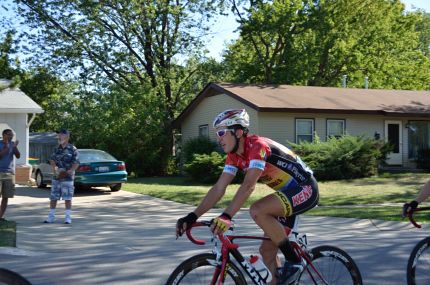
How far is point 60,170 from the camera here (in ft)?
36.7

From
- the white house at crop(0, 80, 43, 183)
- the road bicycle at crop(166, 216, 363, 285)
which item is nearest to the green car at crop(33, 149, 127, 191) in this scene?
the white house at crop(0, 80, 43, 183)

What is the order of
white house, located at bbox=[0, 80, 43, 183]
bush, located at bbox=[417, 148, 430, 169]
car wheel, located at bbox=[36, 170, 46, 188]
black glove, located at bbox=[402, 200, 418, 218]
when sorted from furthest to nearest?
1. bush, located at bbox=[417, 148, 430, 169]
2. white house, located at bbox=[0, 80, 43, 183]
3. car wheel, located at bbox=[36, 170, 46, 188]
4. black glove, located at bbox=[402, 200, 418, 218]

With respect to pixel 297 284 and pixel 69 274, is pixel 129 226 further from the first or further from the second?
pixel 297 284

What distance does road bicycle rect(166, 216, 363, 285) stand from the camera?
4133 millimetres

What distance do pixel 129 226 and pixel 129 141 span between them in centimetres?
1551

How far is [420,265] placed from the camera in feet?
17.1

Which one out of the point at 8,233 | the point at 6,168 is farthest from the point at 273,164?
the point at 6,168

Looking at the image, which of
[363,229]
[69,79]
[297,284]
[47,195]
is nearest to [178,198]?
[47,195]

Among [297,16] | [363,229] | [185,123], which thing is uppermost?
[297,16]

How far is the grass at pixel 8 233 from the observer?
8820 millimetres

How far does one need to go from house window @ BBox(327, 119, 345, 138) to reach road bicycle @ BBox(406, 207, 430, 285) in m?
20.4

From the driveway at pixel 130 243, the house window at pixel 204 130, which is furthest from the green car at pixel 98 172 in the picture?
the house window at pixel 204 130

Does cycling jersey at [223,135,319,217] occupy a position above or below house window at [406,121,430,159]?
below

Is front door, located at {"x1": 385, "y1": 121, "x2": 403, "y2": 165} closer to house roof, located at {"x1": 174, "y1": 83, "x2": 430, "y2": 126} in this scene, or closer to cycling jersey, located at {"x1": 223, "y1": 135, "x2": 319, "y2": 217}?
house roof, located at {"x1": 174, "y1": 83, "x2": 430, "y2": 126}
